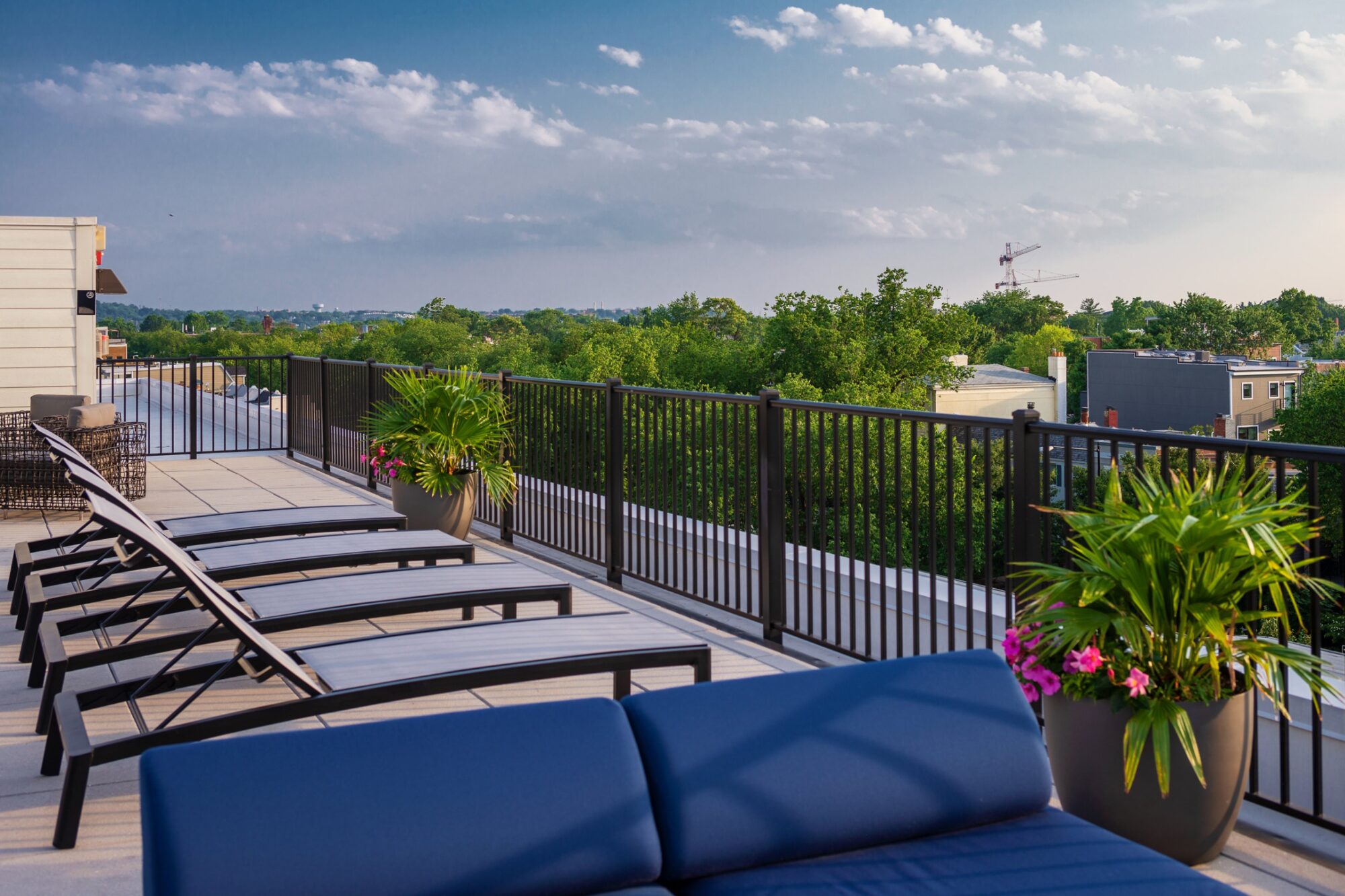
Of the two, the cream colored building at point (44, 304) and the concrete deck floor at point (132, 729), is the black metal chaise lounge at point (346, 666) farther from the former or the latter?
the cream colored building at point (44, 304)

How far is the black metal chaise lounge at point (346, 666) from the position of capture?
3.12 metres

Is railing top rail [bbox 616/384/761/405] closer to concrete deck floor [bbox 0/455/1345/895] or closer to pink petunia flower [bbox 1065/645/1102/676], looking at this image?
concrete deck floor [bbox 0/455/1345/895]

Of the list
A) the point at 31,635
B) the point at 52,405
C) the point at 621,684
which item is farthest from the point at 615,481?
the point at 52,405

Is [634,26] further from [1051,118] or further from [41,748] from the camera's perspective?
[41,748]

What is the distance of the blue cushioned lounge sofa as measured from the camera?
1825 millimetres

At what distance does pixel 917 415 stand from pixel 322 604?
2.28 m

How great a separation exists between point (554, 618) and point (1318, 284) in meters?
123

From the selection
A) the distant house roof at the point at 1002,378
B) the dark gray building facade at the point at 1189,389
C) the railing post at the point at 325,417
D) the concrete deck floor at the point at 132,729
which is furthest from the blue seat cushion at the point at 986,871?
the dark gray building facade at the point at 1189,389

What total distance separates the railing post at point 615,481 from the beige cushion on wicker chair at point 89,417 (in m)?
4.54

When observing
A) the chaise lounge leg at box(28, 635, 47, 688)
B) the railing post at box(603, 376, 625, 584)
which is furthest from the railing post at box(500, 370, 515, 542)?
the chaise lounge leg at box(28, 635, 47, 688)

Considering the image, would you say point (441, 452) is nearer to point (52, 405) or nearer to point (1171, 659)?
point (52, 405)

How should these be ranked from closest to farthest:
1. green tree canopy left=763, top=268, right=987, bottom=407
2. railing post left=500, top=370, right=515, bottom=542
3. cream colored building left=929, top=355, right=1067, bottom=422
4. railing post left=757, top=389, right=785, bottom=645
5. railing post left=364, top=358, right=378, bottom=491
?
railing post left=757, top=389, right=785, bottom=645 → railing post left=500, top=370, right=515, bottom=542 → railing post left=364, top=358, right=378, bottom=491 → green tree canopy left=763, top=268, right=987, bottom=407 → cream colored building left=929, top=355, right=1067, bottom=422

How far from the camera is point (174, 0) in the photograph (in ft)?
211

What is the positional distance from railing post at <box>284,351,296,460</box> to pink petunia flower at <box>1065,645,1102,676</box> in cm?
1013
